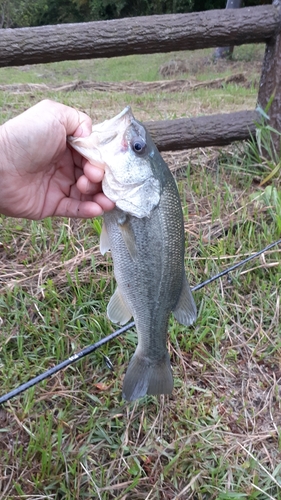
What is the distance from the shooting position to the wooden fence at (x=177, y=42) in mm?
2969

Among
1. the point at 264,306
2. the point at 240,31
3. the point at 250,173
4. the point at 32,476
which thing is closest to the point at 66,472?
the point at 32,476

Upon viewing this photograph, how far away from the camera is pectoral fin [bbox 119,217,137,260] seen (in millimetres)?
1624

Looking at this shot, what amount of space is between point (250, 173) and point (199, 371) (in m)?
1.83

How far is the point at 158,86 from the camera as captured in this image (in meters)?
9.07

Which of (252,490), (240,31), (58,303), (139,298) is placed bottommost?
(252,490)

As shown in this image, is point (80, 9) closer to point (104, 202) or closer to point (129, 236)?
point (104, 202)

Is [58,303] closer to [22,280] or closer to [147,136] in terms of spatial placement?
[22,280]

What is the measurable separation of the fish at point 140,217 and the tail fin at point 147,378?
0.44ft

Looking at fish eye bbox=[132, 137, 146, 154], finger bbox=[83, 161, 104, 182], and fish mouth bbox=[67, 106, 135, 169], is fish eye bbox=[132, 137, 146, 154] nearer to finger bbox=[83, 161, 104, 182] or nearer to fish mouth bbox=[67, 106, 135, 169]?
fish mouth bbox=[67, 106, 135, 169]

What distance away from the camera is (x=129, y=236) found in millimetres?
1625

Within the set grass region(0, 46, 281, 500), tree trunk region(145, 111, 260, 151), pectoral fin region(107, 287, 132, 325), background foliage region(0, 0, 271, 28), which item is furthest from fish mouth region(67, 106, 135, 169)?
background foliage region(0, 0, 271, 28)

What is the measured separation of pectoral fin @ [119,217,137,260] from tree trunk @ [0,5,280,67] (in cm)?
189

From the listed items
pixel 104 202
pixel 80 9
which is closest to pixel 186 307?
pixel 104 202

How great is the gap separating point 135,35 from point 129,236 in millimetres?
2003
